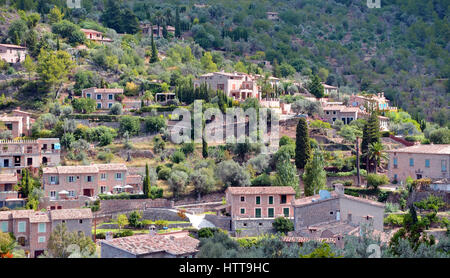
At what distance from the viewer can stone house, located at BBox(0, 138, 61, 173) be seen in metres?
48.0

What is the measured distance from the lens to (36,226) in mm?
40062

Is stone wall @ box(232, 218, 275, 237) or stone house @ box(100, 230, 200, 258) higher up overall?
stone house @ box(100, 230, 200, 258)

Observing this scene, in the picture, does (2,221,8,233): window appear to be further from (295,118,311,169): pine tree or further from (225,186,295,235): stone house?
(295,118,311,169): pine tree

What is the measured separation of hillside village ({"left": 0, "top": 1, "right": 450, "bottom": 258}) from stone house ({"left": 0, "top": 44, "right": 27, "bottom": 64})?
13 centimetres

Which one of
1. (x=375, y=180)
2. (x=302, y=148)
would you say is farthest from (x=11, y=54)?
(x=375, y=180)

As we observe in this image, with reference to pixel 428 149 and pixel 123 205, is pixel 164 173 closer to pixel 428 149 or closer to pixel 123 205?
pixel 123 205

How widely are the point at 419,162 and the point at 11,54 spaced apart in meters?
38.2

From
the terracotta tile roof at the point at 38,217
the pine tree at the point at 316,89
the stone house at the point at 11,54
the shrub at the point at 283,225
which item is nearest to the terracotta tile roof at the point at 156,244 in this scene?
the shrub at the point at 283,225

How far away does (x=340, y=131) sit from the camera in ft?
186

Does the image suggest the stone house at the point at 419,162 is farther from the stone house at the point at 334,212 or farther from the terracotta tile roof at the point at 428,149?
the stone house at the point at 334,212

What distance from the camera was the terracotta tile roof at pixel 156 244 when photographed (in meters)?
31.4

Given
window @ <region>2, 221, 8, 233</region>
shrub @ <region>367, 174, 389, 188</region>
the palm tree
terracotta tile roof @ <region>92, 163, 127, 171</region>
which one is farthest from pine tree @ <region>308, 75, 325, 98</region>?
window @ <region>2, 221, 8, 233</region>

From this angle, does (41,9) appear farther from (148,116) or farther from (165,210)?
(165,210)

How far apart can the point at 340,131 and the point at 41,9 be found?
4276cm
